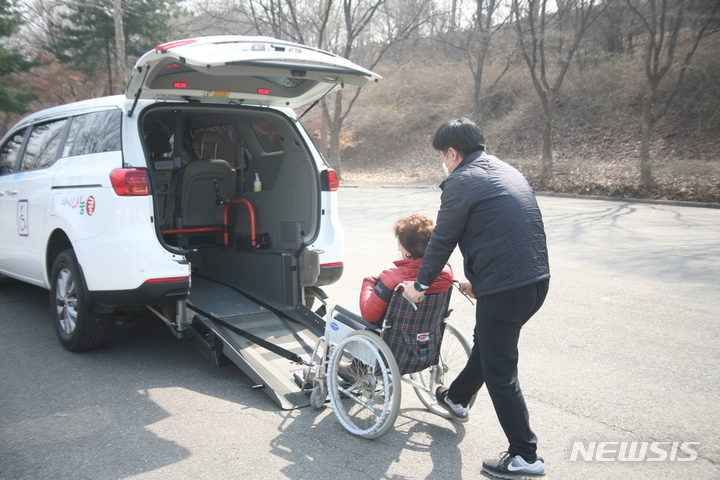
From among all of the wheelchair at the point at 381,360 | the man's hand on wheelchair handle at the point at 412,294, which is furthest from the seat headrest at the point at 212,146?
the man's hand on wheelchair handle at the point at 412,294

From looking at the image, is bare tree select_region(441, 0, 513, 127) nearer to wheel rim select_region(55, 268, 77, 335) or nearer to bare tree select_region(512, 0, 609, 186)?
bare tree select_region(512, 0, 609, 186)

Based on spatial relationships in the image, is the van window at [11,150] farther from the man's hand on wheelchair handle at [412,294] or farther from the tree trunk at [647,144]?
the tree trunk at [647,144]

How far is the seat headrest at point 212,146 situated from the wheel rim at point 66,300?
85.3 inches

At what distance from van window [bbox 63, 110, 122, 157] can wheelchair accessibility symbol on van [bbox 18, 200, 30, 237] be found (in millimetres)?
783

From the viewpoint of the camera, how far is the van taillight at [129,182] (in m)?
4.00

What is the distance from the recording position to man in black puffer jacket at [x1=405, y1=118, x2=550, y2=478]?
9.26ft

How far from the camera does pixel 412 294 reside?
304 cm

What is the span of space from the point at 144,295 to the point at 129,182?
0.82 meters

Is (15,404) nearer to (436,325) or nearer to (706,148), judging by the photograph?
(436,325)

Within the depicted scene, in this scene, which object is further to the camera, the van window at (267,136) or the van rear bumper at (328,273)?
the van window at (267,136)

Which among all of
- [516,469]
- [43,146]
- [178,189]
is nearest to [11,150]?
[43,146]

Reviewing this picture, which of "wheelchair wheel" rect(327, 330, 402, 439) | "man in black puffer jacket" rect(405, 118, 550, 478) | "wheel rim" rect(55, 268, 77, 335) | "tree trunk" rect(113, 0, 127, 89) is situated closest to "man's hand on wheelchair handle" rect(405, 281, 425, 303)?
"man in black puffer jacket" rect(405, 118, 550, 478)

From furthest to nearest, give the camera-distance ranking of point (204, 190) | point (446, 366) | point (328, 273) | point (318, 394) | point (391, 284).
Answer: point (204, 190), point (328, 273), point (446, 366), point (318, 394), point (391, 284)

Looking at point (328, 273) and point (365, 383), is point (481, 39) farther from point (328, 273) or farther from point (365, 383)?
point (365, 383)
